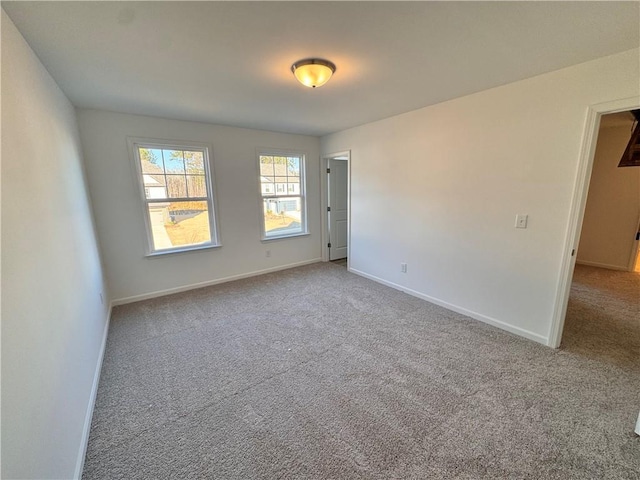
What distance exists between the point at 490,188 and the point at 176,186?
3.82m

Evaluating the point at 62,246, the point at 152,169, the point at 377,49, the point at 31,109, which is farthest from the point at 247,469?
the point at 152,169

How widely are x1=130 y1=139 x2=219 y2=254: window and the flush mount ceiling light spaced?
7.45 ft

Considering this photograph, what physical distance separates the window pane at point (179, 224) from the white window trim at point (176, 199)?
0.17 feet

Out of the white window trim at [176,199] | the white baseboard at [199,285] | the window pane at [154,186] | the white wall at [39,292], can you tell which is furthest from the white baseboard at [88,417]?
the window pane at [154,186]

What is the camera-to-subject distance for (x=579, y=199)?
83.6 inches

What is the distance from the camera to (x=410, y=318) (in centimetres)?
294

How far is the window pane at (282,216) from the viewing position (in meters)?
4.50

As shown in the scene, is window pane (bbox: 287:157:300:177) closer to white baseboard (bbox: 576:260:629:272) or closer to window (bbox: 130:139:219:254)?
window (bbox: 130:139:219:254)

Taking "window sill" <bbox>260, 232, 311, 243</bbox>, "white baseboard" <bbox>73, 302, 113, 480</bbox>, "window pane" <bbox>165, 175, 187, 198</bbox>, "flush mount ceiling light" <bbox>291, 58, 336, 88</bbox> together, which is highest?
"flush mount ceiling light" <bbox>291, 58, 336, 88</bbox>

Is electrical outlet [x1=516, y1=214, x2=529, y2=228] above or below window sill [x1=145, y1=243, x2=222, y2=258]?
above

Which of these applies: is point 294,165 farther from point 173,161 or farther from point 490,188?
point 490,188

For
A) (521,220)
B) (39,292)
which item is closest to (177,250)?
(39,292)

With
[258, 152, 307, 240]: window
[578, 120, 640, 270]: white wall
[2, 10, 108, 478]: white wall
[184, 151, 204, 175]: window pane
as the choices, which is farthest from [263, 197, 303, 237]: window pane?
[578, 120, 640, 270]: white wall

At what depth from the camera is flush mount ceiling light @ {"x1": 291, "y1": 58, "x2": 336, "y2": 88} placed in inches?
74.4
